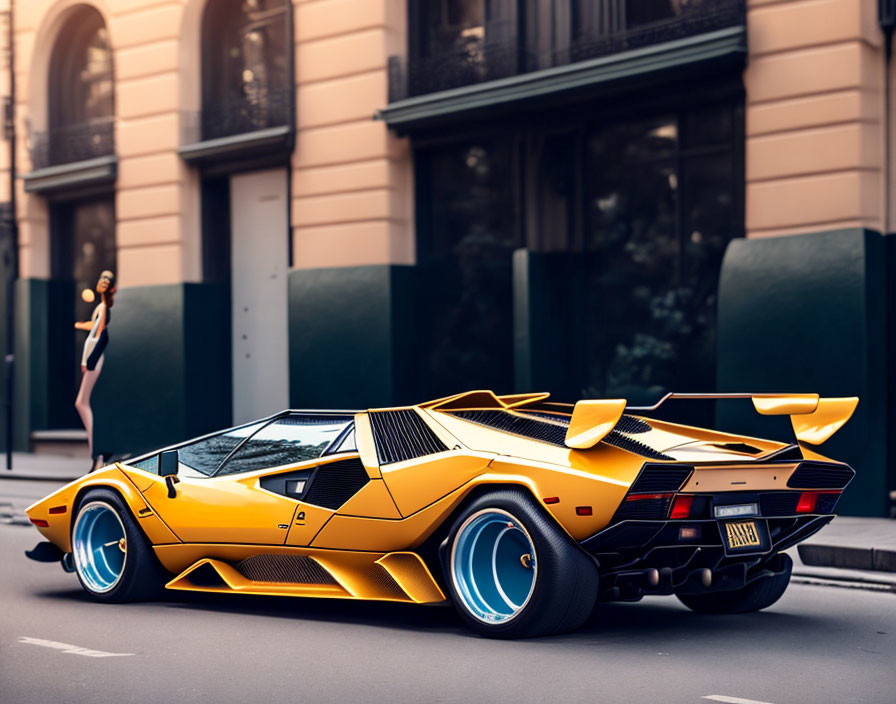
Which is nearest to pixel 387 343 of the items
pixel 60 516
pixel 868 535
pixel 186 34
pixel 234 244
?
pixel 234 244

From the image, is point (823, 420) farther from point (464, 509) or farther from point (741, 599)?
point (464, 509)

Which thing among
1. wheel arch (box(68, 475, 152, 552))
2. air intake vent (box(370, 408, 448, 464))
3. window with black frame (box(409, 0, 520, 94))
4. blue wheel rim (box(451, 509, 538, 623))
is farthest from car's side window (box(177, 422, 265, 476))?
window with black frame (box(409, 0, 520, 94))

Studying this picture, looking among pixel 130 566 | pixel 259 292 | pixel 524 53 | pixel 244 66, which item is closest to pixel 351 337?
pixel 259 292

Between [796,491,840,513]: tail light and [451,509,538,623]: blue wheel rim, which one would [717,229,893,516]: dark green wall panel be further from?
[451,509,538,623]: blue wheel rim

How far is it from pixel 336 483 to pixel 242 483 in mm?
704

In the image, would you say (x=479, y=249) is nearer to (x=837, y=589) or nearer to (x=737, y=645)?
(x=837, y=589)

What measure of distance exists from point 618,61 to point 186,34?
7.78 m

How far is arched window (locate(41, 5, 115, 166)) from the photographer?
70.0 ft

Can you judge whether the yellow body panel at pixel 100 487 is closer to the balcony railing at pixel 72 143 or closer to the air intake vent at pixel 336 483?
the air intake vent at pixel 336 483

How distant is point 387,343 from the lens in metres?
17.3

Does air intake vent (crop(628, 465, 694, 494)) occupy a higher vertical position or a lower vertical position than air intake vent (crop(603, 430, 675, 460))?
lower

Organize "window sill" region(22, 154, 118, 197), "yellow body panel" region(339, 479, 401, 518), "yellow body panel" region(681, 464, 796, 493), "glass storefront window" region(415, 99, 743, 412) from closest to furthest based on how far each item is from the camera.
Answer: "yellow body panel" region(681, 464, 796, 493)
"yellow body panel" region(339, 479, 401, 518)
"glass storefront window" region(415, 99, 743, 412)
"window sill" region(22, 154, 118, 197)

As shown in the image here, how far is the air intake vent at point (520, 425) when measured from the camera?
7.00m

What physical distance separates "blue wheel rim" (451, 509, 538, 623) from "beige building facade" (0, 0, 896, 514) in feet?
23.2
